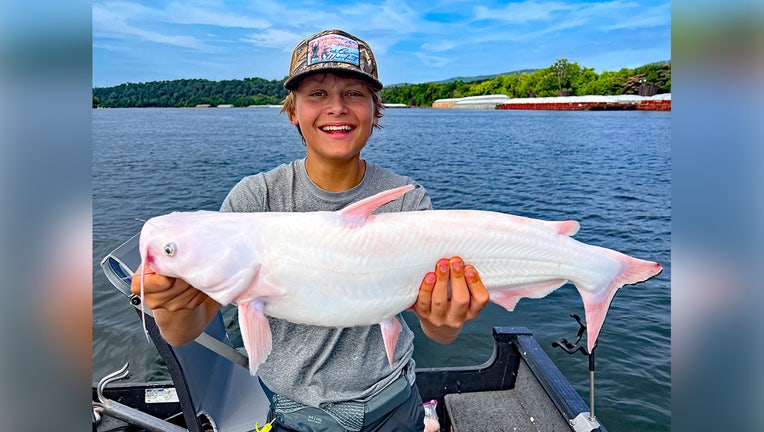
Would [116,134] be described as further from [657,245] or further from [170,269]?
[170,269]

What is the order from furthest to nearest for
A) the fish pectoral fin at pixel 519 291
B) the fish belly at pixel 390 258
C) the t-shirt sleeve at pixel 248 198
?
the t-shirt sleeve at pixel 248 198 < the fish pectoral fin at pixel 519 291 < the fish belly at pixel 390 258

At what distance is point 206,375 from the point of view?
3012 mm

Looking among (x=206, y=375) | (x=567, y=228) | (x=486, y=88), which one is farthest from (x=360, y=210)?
(x=486, y=88)

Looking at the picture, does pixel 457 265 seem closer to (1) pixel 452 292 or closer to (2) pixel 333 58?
(1) pixel 452 292

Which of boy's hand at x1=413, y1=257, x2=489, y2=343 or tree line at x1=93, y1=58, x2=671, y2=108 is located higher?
tree line at x1=93, y1=58, x2=671, y2=108

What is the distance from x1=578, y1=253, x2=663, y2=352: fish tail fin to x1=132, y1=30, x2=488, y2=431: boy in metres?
0.57

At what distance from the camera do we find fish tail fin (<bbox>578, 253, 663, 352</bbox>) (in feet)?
7.29

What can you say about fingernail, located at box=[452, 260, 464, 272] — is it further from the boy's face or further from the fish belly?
the boy's face

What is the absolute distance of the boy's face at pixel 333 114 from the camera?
240 centimetres

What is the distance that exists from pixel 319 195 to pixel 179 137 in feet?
137

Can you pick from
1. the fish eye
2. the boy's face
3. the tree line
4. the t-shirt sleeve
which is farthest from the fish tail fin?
the tree line

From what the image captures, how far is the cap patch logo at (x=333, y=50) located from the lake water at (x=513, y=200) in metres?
5.90

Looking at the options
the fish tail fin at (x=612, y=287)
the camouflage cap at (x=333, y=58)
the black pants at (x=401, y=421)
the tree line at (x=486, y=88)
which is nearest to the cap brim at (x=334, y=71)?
the camouflage cap at (x=333, y=58)

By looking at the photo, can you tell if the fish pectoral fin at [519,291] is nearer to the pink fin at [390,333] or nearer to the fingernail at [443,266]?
the fingernail at [443,266]
